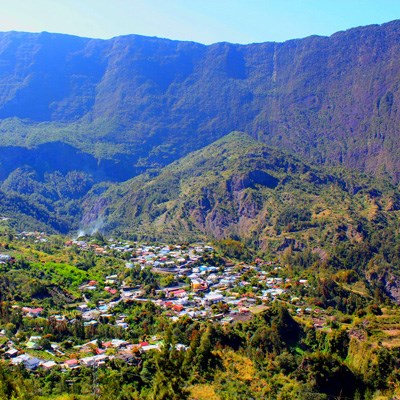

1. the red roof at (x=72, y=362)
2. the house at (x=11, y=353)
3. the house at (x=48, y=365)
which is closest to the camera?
the house at (x=48, y=365)

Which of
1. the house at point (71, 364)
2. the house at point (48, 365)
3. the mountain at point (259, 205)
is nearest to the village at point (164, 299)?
the house at point (48, 365)

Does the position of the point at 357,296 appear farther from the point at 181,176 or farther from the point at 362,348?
the point at 181,176

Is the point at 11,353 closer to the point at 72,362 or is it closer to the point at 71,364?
the point at 72,362

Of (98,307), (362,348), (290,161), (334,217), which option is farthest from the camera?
(290,161)

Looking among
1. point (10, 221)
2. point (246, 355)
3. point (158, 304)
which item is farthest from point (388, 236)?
point (10, 221)

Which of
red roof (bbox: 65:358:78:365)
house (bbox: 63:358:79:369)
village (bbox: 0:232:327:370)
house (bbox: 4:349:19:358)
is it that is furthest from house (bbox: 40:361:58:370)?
house (bbox: 4:349:19:358)

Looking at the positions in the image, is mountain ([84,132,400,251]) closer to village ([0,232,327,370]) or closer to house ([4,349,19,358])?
village ([0,232,327,370])

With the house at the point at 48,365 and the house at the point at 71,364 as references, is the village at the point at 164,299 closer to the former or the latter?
the house at the point at 48,365
